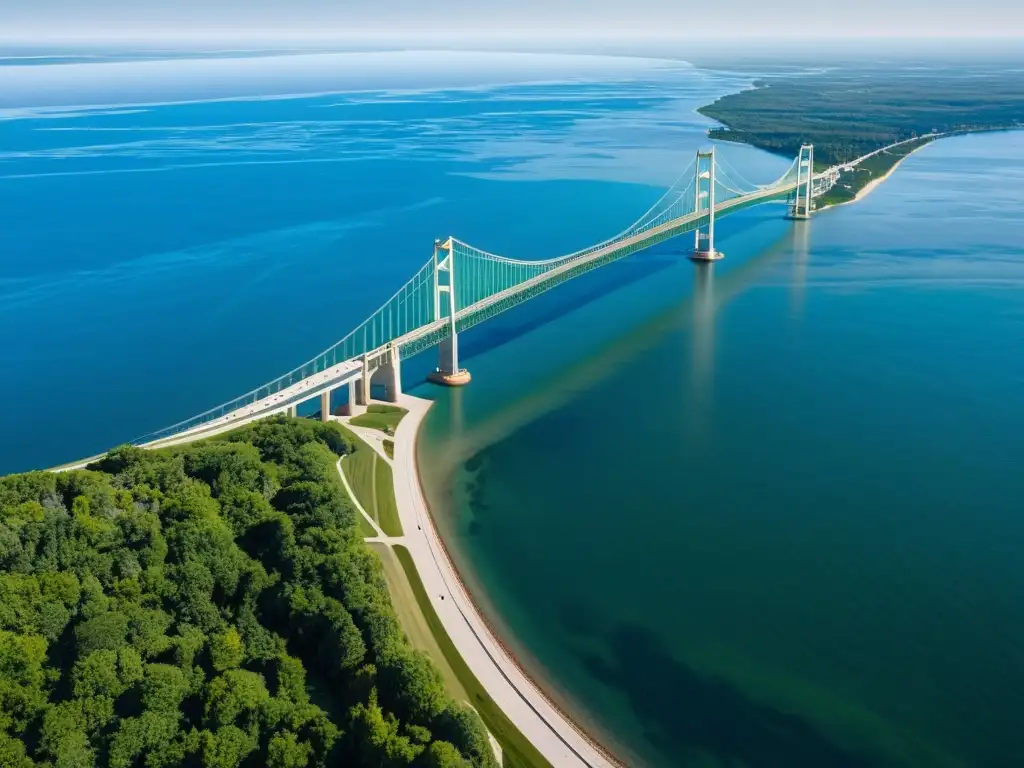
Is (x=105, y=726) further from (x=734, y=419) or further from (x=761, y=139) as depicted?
(x=761, y=139)

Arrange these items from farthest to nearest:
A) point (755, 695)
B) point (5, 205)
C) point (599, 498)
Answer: point (5, 205), point (599, 498), point (755, 695)

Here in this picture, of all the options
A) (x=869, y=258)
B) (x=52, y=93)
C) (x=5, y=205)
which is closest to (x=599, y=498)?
(x=869, y=258)

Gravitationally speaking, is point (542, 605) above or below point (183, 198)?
below

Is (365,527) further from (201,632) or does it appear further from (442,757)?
Result: (442,757)

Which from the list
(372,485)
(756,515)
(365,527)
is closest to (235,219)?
(372,485)

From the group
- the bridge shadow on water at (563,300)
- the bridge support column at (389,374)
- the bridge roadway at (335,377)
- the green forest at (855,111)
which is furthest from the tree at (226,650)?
the green forest at (855,111)

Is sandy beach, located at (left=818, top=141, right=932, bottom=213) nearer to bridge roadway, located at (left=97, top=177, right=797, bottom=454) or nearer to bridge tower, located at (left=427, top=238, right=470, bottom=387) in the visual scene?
bridge roadway, located at (left=97, top=177, right=797, bottom=454)

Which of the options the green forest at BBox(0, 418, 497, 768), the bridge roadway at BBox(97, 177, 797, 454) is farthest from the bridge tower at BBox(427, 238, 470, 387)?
the green forest at BBox(0, 418, 497, 768)
